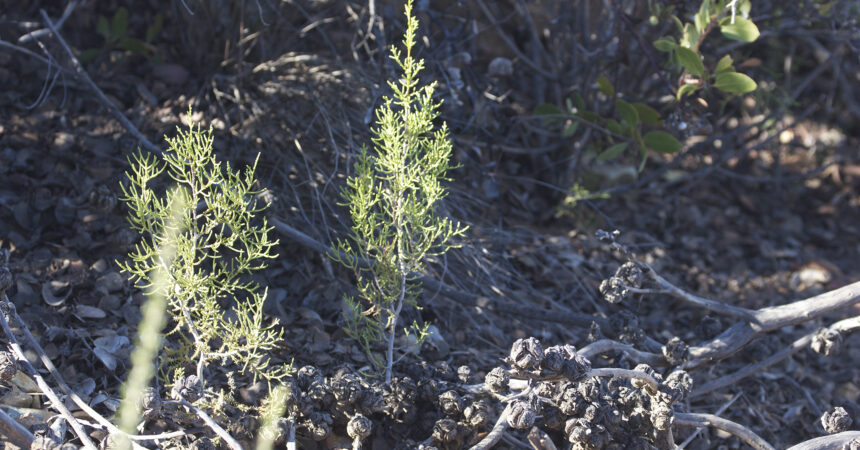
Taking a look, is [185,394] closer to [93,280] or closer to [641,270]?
[93,280]

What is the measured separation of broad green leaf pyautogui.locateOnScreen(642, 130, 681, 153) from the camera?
2838 mm

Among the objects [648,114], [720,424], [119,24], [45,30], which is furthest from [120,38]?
[720,424]

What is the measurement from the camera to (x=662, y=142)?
9.42 ft

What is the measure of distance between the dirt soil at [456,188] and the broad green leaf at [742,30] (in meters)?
0.30

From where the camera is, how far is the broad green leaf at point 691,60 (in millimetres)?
2592

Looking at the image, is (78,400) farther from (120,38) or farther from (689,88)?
(689,88)

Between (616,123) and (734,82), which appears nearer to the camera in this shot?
(734,82)

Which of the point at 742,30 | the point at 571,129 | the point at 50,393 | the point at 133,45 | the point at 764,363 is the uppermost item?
the point at 742,30

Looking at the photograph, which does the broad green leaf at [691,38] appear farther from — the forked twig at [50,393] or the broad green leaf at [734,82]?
the forked twig at [50,393]

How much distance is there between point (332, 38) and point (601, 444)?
2.10 m

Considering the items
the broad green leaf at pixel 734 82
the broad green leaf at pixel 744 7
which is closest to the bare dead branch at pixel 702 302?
the broad green leaf at pixel 734 82

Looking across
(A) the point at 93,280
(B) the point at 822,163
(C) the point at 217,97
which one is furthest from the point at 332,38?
(B) the point at 822,163

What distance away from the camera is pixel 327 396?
1.97 meters

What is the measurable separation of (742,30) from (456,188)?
116cm
